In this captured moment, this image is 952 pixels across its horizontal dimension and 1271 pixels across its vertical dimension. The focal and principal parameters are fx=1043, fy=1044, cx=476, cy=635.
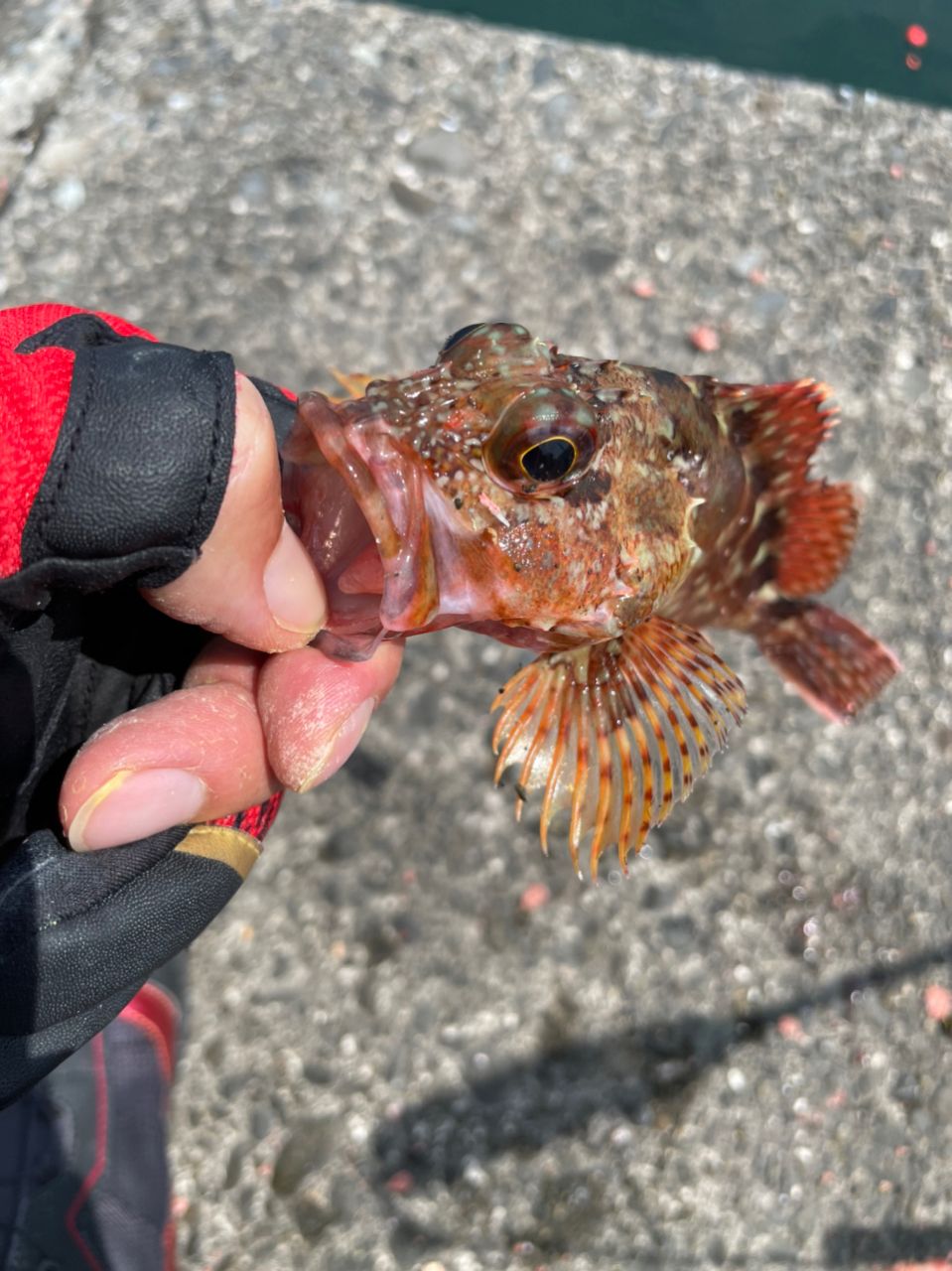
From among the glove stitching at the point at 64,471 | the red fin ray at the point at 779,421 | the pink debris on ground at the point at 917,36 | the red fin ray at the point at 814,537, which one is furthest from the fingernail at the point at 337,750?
the pink debris on ground at the point at 917,36

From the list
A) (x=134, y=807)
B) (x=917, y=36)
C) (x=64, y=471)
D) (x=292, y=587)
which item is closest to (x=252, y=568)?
(x=292, y=587)

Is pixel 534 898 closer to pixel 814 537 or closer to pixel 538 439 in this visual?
pixel 814 537

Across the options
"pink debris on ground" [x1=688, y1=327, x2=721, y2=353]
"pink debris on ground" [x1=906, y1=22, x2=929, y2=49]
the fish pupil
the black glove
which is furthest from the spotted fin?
"pink debris on ground" [x1=906, y1=22, x2=929, y2=49]

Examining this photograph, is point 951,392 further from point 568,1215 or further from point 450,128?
point 568,1215

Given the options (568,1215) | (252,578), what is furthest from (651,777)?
(568,1215)

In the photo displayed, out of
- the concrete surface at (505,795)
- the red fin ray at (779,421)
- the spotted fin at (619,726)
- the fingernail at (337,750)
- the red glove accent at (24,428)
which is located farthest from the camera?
the concrete surface at (505,795)

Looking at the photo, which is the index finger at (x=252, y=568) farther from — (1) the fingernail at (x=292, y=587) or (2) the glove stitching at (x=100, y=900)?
(2) the glove stitching at (x=100, y=900)
